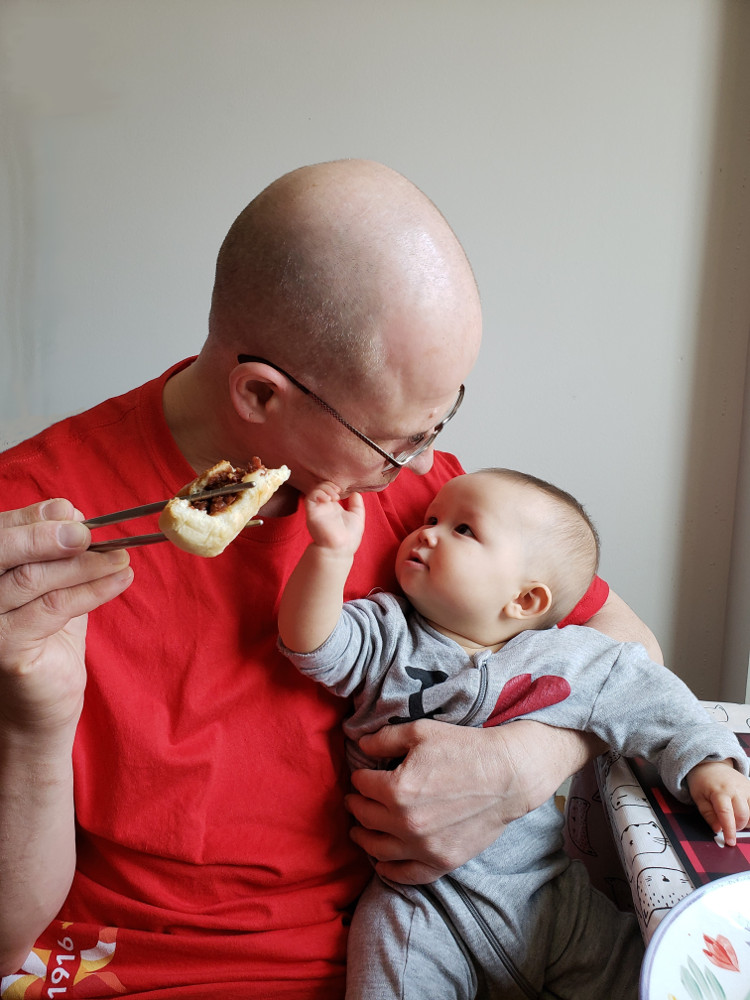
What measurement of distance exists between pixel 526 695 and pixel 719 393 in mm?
1208

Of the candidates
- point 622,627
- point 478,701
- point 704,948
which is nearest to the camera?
point 704,948

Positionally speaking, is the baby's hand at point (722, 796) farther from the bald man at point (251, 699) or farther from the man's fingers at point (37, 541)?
the man's fingers at point (37, 541)

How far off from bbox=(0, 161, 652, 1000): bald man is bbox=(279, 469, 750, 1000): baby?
0.06 metres

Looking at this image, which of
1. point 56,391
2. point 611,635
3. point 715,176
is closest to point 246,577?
point 611,635

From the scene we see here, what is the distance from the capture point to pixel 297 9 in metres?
1.92

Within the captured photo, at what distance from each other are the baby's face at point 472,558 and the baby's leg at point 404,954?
17.3 inches

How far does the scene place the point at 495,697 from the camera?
4.24 ft

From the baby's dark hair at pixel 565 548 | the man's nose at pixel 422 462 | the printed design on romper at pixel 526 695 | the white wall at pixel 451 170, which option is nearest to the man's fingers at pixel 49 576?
the man's nose at pixel 422 462

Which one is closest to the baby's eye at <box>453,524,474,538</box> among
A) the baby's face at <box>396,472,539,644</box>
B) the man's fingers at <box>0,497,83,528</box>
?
the baby's face at <box>396,472,539,644</box>

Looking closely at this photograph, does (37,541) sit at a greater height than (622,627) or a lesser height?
greater

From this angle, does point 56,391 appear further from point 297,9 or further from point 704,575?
point 704,575

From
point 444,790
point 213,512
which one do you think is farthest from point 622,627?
point 213,512

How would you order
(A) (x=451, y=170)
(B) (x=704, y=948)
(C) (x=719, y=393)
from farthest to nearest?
1. (C) (x=719, y=393)
2. (A) (x=451, y=170)
3. (B) (x=704, y=948)

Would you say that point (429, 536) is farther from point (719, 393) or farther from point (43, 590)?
point (719, 393)
